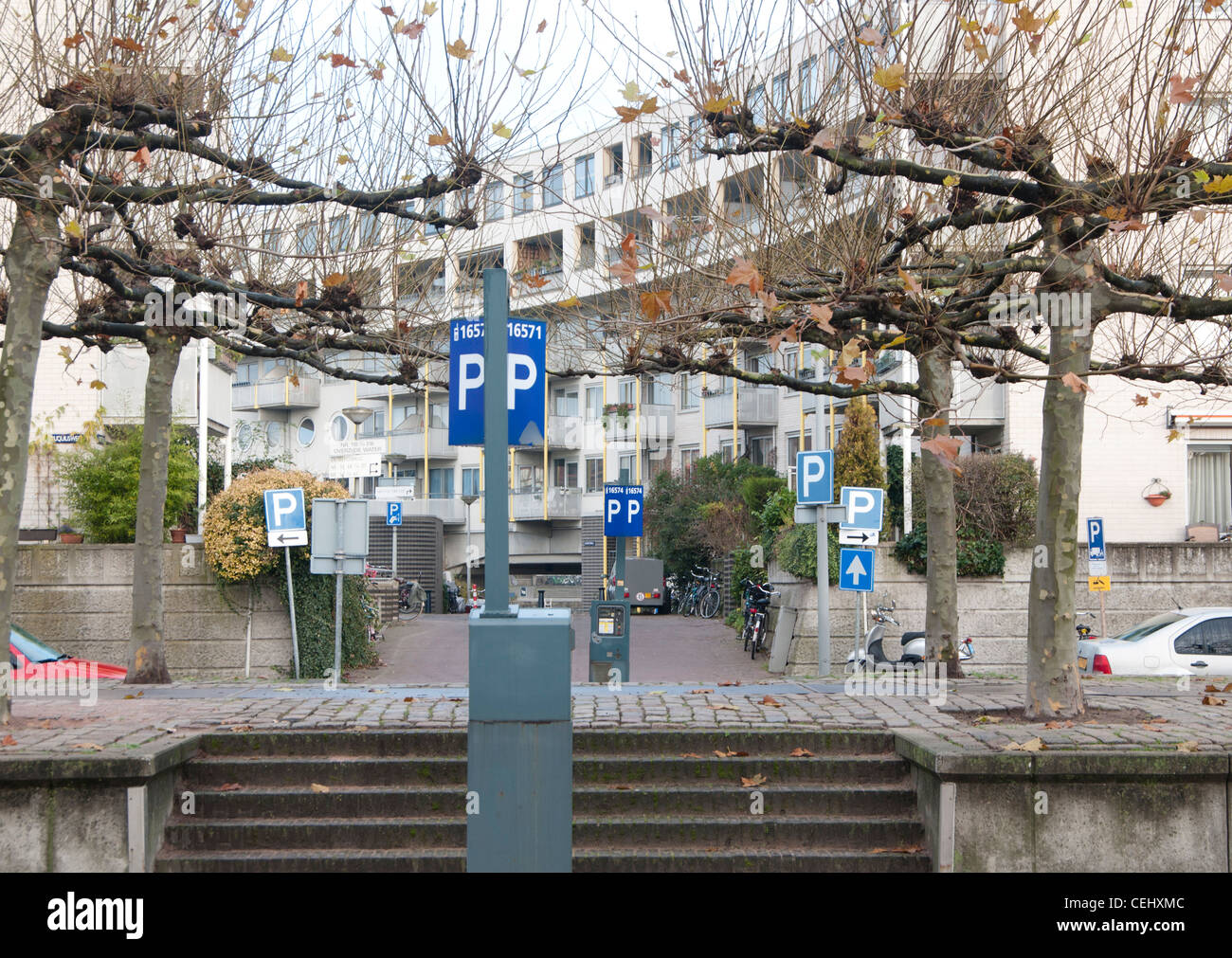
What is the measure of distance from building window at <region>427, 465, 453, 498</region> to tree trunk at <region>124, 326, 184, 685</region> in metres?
44.8

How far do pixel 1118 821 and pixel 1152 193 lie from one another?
14.1 feet

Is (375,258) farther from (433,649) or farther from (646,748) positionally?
(433,649)

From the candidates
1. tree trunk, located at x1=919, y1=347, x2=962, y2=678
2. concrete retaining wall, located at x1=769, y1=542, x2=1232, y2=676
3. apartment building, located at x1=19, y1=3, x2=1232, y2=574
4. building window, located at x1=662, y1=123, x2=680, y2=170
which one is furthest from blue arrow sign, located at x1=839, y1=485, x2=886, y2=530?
concrete retaining wall, located at x1=769, y1=542, x2=1232, y2=676

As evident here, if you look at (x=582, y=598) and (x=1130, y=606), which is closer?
(x=1130, y=606)

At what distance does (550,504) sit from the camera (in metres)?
55.0

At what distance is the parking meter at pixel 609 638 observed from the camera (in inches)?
657

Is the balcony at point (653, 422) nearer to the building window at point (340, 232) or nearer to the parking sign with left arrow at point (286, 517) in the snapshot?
the parking sign with left arrow at point (286, 517)

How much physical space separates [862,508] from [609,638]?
3774mm

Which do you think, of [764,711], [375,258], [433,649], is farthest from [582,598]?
[764,711]

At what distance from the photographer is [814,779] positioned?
8.63 m

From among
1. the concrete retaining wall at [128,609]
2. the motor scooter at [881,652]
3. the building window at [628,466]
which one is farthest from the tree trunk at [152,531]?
the building window at [628,466]

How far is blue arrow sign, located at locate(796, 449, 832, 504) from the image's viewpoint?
1612cm

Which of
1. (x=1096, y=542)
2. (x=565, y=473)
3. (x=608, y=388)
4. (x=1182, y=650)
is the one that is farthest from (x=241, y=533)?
(x=565, y=473)

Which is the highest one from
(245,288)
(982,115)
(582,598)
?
(982,115)
